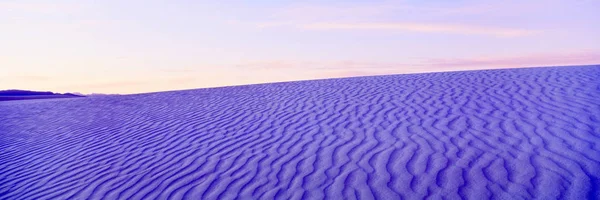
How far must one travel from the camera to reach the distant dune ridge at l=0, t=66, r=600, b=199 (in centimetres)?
525

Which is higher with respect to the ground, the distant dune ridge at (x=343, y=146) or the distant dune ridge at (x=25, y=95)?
the distant dune ridge at (x=343, y=146)

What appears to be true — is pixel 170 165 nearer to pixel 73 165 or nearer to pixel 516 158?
pixel 73 165

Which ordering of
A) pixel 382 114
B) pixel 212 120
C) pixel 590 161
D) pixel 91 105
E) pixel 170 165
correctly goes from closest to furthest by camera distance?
1. pixel 590 161
2. pixel 170 165
3. pixel 382 114
4. pixel 212 120
5. pixel 91 105

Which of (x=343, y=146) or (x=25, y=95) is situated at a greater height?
(x=343, y=146)

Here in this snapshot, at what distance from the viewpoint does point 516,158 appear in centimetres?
563

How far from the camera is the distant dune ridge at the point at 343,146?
5250 millimetres

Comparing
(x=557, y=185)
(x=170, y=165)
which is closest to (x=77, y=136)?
(x=170, y=165)

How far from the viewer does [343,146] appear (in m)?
6.82

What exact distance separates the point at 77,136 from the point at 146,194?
497 cm

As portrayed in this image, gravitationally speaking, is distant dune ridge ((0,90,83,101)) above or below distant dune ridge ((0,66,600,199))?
below

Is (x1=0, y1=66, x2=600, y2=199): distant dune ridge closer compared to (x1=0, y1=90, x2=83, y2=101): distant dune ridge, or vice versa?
(x1=0, y1=66, x2=600, y2=199): distant dune ridge

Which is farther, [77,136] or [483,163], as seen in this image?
[77,136]

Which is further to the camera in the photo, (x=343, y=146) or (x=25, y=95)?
(x=25, y=95)

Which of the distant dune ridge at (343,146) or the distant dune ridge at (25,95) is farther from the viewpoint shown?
the distant dune ridge at (25,95)
